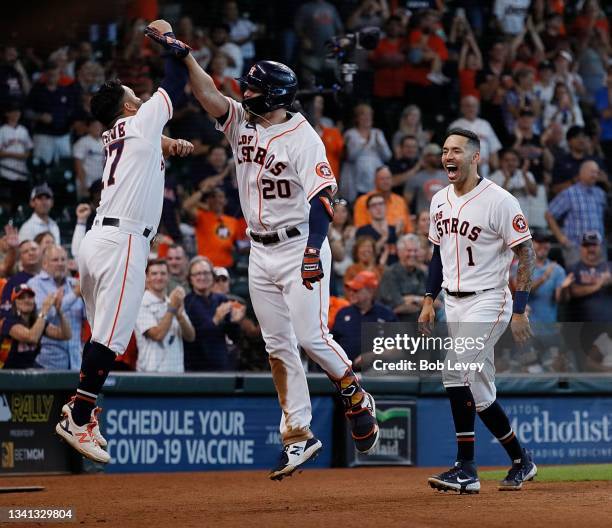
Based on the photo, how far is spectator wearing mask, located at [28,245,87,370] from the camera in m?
9.68

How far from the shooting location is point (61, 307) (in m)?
9.66

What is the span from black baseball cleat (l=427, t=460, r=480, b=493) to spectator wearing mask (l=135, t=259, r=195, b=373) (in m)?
3.66

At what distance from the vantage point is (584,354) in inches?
452

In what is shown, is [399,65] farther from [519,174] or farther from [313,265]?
[313,265]

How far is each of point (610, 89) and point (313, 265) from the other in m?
10.8

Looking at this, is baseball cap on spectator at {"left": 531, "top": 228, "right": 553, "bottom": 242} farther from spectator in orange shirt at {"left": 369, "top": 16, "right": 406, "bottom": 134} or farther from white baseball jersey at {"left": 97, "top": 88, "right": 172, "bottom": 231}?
white baseball jersey at {"left": 97, "top": 88, "right": 172, "bottom": 231}

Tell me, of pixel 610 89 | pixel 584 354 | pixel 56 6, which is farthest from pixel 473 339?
pixel 610 89

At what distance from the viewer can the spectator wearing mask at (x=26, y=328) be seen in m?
9.43

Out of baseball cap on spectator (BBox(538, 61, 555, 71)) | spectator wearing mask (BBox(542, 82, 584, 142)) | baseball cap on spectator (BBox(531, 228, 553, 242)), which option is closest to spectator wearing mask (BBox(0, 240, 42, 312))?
baseball cap on spectator (BBox(531, 228, 553, 242))

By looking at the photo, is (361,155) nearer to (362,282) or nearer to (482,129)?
(482,129)

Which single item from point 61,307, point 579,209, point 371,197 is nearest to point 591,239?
point 579,209

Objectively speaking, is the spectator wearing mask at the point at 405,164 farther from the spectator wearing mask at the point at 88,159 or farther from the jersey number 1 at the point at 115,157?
the jersey number 1 at the point at 115,157

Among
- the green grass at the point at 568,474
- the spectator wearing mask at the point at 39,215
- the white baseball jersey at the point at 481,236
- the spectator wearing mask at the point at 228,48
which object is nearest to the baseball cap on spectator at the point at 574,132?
the spectator wearing mask at the point at 228,48

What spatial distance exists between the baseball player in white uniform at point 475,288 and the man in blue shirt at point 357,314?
303 cm
